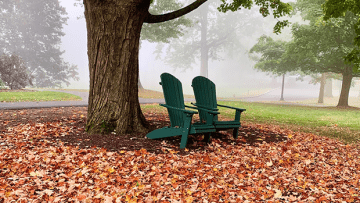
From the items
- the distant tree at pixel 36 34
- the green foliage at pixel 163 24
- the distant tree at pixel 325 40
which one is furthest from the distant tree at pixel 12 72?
the distant tree at pixel 325 40

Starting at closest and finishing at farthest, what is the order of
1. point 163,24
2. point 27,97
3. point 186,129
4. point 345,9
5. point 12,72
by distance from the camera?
point 186,129 → point 345,9 → point 27,97 → point 12,72 → point 163,24

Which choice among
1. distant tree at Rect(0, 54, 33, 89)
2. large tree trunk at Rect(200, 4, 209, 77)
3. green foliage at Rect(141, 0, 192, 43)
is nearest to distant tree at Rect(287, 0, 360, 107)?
green foliage at Rect(141, 0, 192, 43)

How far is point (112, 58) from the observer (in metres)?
5.21

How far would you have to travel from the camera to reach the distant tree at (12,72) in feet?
65.4

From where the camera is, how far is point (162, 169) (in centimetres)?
392

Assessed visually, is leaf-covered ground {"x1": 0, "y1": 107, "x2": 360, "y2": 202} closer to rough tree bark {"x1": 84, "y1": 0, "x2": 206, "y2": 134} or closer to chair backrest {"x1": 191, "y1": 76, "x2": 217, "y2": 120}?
rough tree bark {"x1": 84, "y1": 0, "x2": 206, "y2": 134}

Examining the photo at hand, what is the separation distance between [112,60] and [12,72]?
61.9ft

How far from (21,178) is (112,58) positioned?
8.65ft

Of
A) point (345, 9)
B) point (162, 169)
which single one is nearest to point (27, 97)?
point (162, 169)

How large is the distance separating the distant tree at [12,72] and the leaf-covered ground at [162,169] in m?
17.1

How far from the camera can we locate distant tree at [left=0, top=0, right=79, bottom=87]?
34.7 metres

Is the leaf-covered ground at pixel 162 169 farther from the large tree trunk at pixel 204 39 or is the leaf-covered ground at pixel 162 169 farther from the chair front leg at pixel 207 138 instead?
the large tree trunk at pixel 204 39

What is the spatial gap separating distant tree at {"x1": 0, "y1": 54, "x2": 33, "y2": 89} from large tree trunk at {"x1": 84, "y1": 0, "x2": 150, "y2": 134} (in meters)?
18.1

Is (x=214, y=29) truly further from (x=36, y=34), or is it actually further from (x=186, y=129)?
(x=186, y=129)
